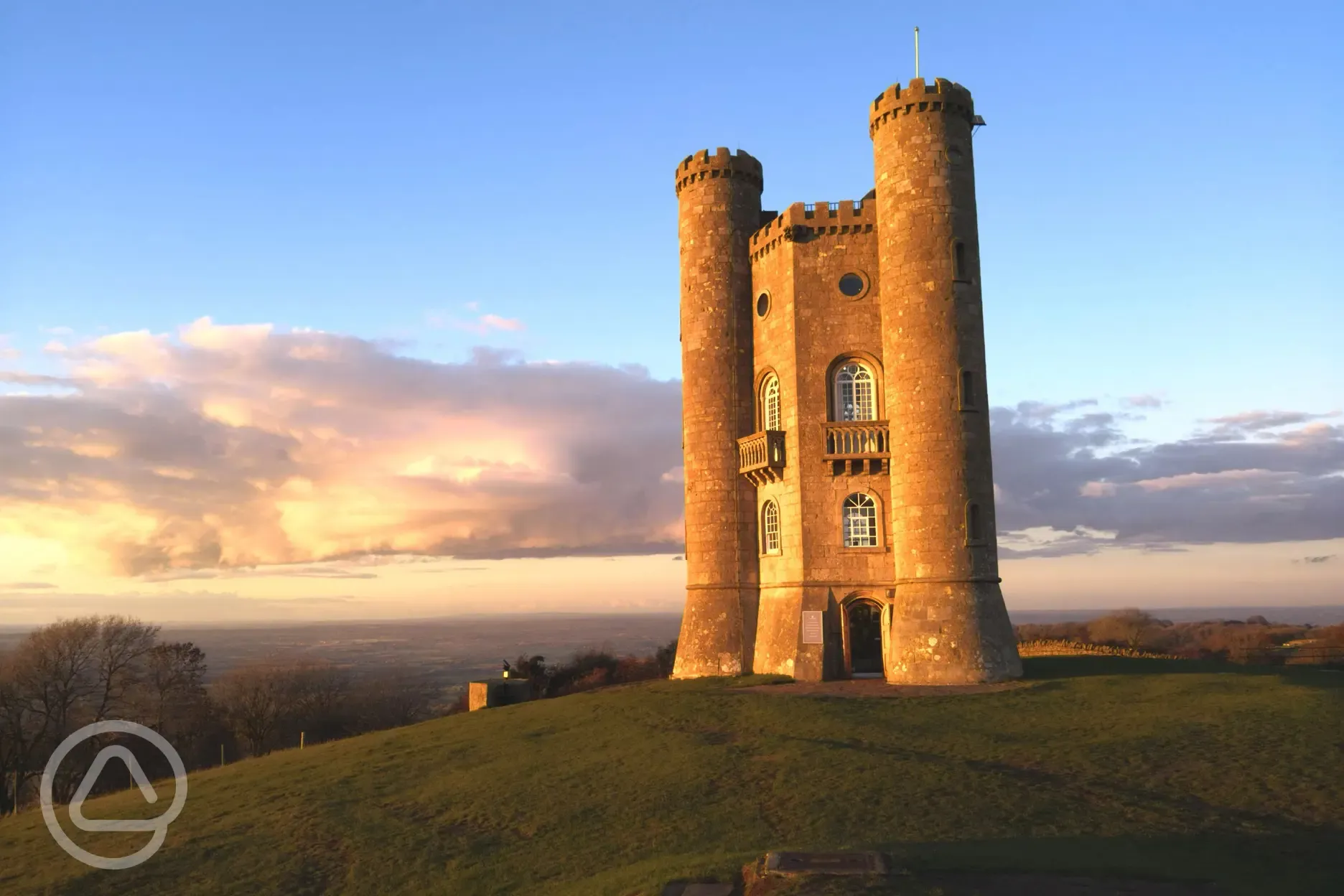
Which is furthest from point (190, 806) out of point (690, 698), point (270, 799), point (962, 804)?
point (962, 804)

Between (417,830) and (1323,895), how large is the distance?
15.0 m

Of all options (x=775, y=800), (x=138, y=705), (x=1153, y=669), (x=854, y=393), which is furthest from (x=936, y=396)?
(x=138, y=705)

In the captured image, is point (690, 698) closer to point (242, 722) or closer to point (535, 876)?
point (535, 876)

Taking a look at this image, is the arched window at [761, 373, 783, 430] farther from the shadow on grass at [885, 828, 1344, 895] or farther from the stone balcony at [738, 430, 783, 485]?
the shadow on grass at [885, 828, 1344, 895]

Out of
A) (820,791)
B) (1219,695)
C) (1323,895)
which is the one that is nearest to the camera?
(1323,895)

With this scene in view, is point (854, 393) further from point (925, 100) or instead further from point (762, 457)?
point (925, 100)

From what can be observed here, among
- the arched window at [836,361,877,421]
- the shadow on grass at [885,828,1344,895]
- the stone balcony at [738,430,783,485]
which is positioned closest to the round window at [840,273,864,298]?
the arched window at [836,361,877,421]

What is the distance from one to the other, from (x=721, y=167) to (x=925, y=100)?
927 centimetres

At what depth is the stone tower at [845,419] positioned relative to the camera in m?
32.0

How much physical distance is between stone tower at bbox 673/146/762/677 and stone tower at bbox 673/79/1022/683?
0.22ft

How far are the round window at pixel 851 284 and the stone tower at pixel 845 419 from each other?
0.06 m

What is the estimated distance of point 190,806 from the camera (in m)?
22.8

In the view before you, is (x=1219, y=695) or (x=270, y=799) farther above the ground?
(x=1219, y=695)

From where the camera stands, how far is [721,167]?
39969 millimetres
